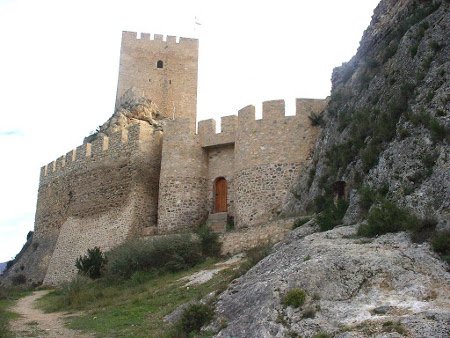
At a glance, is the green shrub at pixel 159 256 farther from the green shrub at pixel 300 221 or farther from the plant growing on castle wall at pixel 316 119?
the plant growing on castle wall at pixel 316 119

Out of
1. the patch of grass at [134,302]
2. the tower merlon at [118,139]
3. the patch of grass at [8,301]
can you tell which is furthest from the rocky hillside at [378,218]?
the tower merlon at [118,139]

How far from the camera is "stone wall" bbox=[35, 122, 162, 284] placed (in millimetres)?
23734

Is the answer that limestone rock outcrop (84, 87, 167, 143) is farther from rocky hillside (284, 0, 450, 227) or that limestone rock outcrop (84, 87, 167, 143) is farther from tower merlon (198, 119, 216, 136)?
rocky hillside (284, 0, 450, 227)

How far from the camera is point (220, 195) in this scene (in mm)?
23359

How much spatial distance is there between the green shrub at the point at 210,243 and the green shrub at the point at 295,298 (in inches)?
419

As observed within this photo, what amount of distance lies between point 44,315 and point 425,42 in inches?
511

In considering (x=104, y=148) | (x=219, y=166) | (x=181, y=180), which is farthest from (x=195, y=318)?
(x=104, y=148)

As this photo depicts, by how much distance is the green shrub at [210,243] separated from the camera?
18547 mm

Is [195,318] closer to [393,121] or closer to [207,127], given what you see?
[393,121]

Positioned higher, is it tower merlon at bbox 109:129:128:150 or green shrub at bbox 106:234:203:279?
tower merlon at bbox 109:129:128:150

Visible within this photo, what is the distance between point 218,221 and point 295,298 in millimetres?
14256

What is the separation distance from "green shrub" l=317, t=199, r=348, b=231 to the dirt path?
244 inches

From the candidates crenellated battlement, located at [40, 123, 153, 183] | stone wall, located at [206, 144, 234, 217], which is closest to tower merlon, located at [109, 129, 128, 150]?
crenellated battlement, located at [40, 123, 153, 183]

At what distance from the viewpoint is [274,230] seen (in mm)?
17000
